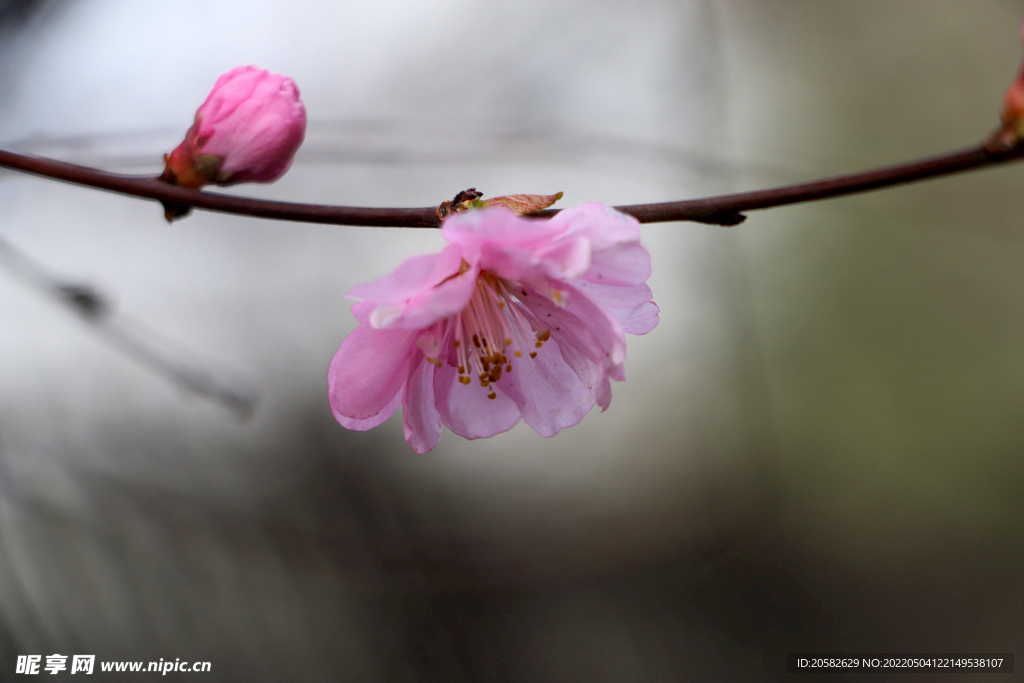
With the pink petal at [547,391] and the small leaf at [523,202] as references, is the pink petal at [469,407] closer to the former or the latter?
the pink petal at [547,391]

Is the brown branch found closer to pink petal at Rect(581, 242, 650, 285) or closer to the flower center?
pink petal at Rect(581, 242, 650, 285)

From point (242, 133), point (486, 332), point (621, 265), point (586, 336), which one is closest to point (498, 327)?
point (486, 332)

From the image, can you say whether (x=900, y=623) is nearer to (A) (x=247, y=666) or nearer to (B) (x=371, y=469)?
(B) (x=371, y=469)

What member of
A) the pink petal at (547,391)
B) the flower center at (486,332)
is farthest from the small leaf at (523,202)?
the pink petal at (547,391)

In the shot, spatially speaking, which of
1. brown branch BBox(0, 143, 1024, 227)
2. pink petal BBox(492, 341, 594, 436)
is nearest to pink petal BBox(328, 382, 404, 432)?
pink petal BBox(492, 341, 594, 436)

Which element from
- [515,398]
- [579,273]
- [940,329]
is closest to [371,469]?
[515,398]

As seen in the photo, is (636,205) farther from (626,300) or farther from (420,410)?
(420,410)
